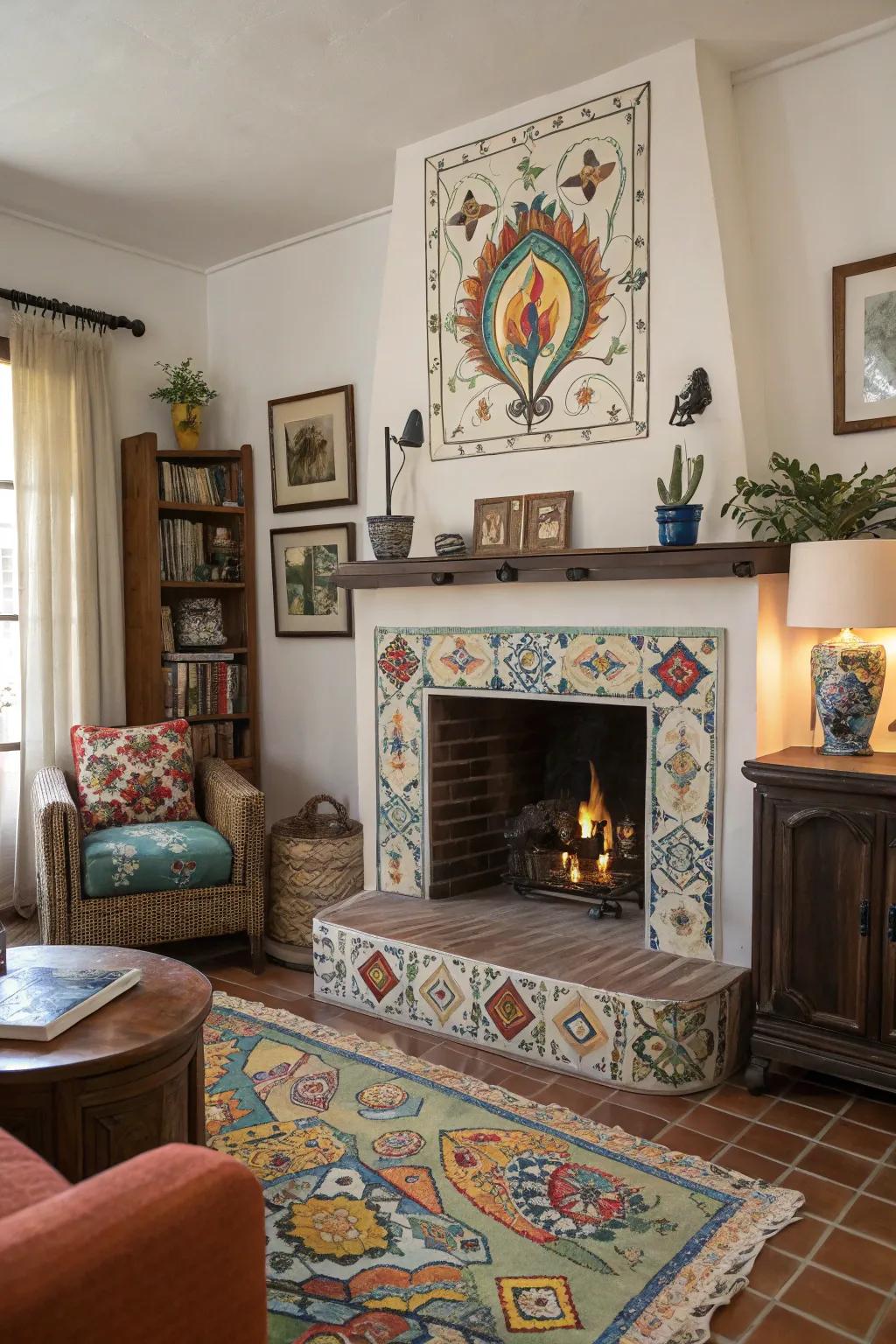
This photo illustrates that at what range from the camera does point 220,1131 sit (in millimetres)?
2512

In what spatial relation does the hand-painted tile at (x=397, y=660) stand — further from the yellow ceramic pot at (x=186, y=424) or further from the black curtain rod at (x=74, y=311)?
the black curtain rod at (x=74, y=311)

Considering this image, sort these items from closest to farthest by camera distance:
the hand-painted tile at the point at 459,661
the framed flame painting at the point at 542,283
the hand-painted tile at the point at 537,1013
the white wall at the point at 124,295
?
the hand-painted tile at the point at 537,1013 → the framed flame painting at the point at 542,283 → the hand-painted tile at the point at 459,661 → the white wall at the point at 124,295

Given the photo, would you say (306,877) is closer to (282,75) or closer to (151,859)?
(151,859)

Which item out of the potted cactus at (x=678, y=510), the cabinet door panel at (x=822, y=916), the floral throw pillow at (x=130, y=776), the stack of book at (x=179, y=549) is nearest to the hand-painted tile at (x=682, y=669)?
the potted cactus at (x=678, y=510)

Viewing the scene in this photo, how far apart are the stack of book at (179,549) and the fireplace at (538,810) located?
56.6 inches

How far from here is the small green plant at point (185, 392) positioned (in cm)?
443

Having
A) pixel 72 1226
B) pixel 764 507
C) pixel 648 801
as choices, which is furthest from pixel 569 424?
pixel 72 1226

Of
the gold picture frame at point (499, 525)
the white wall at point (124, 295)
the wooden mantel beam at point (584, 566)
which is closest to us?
the wooden mantel beam at point (584, 566)

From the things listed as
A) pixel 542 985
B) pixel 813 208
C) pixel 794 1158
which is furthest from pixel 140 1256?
pixel 813 208

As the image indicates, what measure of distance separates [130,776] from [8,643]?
80 cm

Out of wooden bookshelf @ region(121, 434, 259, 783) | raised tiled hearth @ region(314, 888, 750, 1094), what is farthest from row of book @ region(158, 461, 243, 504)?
raised tiled hearth @ region(314, 888, 750, 1094)

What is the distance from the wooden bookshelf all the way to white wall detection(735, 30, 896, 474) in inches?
92.6

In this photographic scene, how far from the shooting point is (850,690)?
2758mm

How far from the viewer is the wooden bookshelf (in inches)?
168
